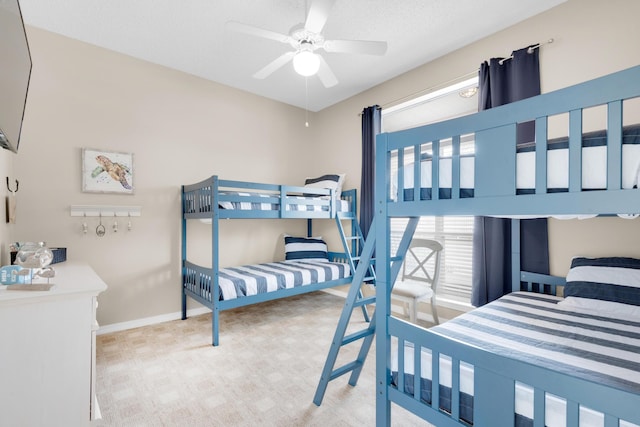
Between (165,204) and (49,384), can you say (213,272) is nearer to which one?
(165,204)

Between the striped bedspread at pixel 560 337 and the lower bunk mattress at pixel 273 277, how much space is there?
1.81m

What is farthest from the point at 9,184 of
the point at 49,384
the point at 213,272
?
the point at 49,384

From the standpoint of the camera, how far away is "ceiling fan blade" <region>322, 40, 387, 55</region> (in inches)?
80.6

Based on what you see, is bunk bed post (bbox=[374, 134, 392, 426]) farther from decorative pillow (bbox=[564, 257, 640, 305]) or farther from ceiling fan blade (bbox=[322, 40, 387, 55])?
decorative pillow (bbox=[564, 257, 640, 305])

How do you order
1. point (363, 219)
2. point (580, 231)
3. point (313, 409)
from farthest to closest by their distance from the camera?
point (363, 219) < point (580, 231) < point (313, 409)

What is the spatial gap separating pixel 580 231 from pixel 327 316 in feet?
8.09

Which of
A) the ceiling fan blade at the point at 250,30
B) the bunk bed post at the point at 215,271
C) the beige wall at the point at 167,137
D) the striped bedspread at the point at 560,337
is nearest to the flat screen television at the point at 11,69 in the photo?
the beige wall at the point at 167,137

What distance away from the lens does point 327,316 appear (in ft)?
11.0

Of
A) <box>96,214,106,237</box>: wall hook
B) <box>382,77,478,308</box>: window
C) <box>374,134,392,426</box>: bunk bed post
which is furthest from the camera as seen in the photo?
<box>382,77,478,308</box>: window

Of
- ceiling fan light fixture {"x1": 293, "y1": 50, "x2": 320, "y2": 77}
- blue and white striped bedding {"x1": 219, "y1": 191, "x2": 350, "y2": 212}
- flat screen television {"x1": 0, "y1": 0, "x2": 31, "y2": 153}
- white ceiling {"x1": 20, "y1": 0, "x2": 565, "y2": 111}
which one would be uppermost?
white ceiling {"x1": 20, "y1": 0, "x2": 565, "y2": 111}

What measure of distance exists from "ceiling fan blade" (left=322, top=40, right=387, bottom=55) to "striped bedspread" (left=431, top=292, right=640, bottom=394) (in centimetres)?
190

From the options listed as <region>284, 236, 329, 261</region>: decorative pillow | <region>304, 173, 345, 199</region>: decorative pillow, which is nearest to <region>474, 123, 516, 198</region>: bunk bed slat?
<region>304, 173, 345, 199</region>: decorative pillow

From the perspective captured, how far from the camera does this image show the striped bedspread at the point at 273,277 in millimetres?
2748

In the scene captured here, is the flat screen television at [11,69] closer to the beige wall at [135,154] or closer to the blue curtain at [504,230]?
the beige wall at [135,154]
